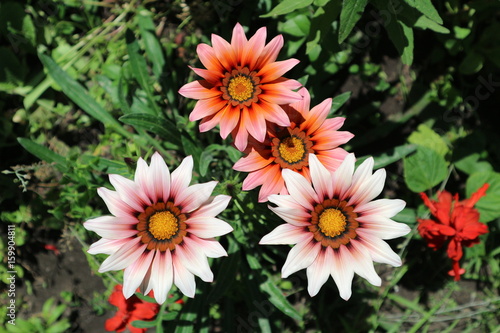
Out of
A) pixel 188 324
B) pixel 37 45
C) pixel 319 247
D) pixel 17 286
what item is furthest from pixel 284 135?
pixel 17 286

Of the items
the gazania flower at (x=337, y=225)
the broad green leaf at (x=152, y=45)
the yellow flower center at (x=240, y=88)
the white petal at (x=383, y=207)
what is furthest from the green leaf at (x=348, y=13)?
the broad green leaf at (x=152, y=45)

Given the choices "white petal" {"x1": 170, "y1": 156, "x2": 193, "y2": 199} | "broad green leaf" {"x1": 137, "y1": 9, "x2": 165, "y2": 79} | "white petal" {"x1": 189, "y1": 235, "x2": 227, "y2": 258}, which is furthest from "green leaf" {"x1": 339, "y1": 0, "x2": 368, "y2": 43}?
"broad green leaf" {"x1": 137, "y1": 9, "x2": 165, "y2": 79}

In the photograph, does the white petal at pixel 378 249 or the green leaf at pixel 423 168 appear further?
the green leaf at pixel 423 168

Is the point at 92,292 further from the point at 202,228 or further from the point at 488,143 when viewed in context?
the point at 488,143

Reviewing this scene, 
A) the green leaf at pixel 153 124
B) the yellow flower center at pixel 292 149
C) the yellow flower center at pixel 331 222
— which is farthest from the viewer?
the green leaf at pixel 153 124

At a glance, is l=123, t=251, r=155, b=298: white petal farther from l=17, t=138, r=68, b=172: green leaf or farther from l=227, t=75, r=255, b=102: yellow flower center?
l=17, t=138, r=68, b=172: green leaf

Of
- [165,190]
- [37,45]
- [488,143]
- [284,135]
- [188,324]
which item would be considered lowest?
[188,324]

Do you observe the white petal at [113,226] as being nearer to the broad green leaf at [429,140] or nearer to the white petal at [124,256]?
the white petal at [124,256]
